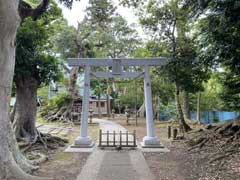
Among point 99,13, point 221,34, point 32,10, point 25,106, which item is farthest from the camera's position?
point 99,13

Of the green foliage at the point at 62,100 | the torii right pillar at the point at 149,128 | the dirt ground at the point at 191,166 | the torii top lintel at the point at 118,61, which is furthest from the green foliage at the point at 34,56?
the green foliage at the point at 62,100

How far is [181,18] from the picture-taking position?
10539 mm

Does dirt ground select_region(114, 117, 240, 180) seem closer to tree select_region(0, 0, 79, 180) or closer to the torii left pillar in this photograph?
the torii left pillar

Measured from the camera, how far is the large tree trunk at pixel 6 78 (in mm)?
4590

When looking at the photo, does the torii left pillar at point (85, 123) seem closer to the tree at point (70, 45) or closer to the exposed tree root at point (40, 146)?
the exposed tree root at point (40, 146)

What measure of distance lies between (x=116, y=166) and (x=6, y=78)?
342 cm

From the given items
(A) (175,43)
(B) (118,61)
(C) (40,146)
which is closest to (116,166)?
(C) (40,146)

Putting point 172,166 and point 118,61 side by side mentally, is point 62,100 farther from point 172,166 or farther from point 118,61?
point 172,166

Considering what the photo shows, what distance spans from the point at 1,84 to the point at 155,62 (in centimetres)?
629

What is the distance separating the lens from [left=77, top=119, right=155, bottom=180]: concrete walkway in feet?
17.1

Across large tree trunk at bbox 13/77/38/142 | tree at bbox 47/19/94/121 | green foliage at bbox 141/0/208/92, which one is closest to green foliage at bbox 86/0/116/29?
tree at bbox 47/19/94/121

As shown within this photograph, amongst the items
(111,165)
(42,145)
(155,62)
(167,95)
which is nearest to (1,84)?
(111,165)

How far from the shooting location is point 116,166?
6125 mm

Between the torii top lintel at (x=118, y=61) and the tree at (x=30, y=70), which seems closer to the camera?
the tree at (x=30, y=70)
